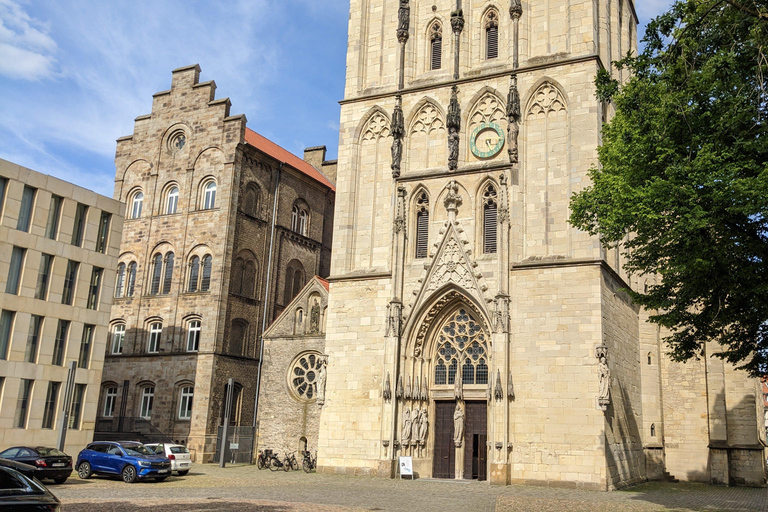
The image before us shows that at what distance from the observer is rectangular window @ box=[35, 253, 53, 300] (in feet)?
97.3

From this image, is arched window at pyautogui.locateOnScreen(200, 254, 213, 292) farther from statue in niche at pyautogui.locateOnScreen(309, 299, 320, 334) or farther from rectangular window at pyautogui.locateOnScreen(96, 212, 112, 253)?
statue in niche at pyautogui.locateOnScreen(309, 299, 320, 334)

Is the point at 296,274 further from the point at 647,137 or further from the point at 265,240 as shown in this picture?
the point at 647,137

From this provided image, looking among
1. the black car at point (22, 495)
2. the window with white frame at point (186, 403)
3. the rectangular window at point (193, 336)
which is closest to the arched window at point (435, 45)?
the rectangular window at point (193, 336)

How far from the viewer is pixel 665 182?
15.3 m

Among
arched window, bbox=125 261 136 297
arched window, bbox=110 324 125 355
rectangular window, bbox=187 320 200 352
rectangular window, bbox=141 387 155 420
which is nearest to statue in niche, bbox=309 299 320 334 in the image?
rectangular window, bbox=187 320 200 352

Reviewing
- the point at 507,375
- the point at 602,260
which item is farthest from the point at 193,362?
the point at 602,260

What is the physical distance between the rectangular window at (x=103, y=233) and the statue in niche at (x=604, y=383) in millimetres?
21630

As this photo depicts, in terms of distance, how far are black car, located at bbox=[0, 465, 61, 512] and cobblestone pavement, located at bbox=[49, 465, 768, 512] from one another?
5.31 metres

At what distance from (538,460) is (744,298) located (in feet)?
33.9

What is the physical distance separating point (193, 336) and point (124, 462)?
14.0m

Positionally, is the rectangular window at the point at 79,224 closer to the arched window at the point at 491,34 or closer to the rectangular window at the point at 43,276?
the rectangular window at the point at 43,276

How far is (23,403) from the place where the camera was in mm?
28688

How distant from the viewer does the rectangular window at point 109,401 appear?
125 ft

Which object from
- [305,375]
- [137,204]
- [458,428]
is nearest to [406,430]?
[458,428]
